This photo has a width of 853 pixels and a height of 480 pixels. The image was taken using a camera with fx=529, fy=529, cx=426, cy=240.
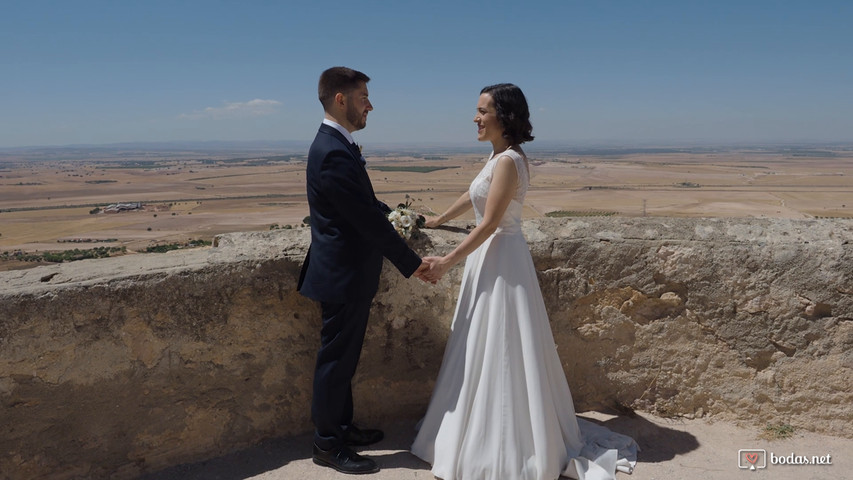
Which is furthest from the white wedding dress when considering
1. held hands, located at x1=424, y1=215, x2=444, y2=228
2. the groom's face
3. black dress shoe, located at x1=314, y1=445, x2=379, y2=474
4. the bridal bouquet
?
the groom's face

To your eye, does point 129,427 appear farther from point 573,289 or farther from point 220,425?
point 573,289

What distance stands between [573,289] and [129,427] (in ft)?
8.10

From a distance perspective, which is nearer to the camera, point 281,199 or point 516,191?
point 516,191

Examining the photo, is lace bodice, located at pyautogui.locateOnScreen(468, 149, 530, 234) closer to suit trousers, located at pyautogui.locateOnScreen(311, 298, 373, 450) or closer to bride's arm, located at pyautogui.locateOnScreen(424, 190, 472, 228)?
bride's arm, located at pyautogui.locateOnScreen(424, 190, 472, 228)

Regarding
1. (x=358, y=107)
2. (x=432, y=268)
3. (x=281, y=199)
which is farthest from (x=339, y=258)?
(x=281, y=199)

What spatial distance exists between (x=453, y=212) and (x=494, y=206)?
66 centimetres

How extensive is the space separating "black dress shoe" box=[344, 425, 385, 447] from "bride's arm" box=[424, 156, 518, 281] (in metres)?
1.05

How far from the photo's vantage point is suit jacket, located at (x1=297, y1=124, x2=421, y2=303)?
2389mm

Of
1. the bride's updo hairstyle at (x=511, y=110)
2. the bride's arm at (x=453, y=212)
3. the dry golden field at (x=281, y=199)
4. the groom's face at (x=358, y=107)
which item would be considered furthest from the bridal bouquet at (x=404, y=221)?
the dry golden field at (x=281, y=199)

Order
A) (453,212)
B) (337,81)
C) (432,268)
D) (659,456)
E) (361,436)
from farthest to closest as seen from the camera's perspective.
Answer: (453,212) < (361,436) < (659,456) < (432,268) < (337,81)

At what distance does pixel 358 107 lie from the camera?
2.53 m

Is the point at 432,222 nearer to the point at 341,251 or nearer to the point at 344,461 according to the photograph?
the point at 341,251

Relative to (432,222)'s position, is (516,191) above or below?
above

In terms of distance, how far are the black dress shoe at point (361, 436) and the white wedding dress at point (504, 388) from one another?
0.30 meters
